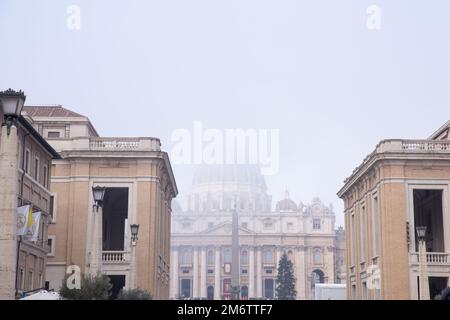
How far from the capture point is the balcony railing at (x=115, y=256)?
2260 inches

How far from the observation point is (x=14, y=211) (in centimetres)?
1581

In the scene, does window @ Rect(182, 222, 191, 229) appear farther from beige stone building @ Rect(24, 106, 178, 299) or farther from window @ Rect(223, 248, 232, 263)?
beige stone building @ Rect(24, 106, 178, 299)

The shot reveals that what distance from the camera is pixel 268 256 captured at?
597ft

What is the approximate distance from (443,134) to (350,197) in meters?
11.4

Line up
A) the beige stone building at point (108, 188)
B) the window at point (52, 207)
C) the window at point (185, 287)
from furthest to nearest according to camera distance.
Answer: the window at point (185, 287)
the window at point (52, 207)
the beige stone building at point (108, 188)

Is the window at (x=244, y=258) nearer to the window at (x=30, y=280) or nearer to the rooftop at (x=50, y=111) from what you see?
the rooftop at (x=50, y=111)

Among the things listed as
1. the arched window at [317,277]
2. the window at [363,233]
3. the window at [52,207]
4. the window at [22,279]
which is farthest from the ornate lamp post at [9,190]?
the arched window at [317,277]

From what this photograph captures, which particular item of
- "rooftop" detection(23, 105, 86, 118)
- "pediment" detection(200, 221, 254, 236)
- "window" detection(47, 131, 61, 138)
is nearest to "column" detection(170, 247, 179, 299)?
"pediment" detection(200, 221, 254, 236)

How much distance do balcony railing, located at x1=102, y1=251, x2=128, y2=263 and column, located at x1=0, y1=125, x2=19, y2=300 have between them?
41.9 meters

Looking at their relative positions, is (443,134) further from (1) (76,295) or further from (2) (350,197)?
(1) (76,295)

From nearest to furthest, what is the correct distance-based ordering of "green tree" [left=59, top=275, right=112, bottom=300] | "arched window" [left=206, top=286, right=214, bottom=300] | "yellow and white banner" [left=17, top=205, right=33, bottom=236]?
"green tree" [left=59, top=275, right=112, bottom=300], "yellow and white banner" [left=17, top=205, right=33, bottom=236], "arched window" [left=206, top=286, right=214, bottom=300]

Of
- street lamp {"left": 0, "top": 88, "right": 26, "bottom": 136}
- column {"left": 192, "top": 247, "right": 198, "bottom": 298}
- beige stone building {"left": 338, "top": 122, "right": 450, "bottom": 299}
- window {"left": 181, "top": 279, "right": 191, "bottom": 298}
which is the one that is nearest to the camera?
street lamp {"left": 0, "top": 88, "right": 26, "bottom": 136}

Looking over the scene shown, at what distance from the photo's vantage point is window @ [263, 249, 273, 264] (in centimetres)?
18150

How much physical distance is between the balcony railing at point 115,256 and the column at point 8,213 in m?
41.9
